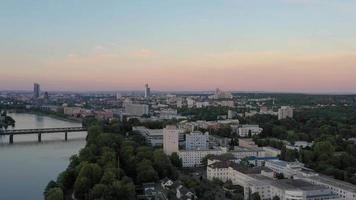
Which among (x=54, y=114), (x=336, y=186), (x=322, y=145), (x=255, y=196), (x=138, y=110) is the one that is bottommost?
(x=54, y=114)

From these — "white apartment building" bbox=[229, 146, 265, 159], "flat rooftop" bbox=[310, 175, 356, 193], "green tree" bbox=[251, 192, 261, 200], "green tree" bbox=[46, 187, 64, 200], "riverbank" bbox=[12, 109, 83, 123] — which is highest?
"green tree" bbox=[46, 187, 64, 200]

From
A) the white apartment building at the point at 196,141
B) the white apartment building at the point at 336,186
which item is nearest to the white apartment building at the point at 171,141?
A: the white apartment building at the point at 196,141

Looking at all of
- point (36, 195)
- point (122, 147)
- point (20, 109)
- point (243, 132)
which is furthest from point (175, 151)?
point (20, 109)

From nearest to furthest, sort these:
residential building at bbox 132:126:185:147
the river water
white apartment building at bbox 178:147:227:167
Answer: the river water, white apartment building at bbox 178:147:227:167, residential building at bbox 132:126:185:147

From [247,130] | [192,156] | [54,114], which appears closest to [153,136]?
[247,130]

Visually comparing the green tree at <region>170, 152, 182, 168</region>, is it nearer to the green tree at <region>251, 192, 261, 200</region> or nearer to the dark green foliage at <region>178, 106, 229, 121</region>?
the green tree at <region>251, 192, 261, 200</region>

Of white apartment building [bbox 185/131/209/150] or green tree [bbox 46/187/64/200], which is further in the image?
white apartment building [bbox 185/131/209/150]

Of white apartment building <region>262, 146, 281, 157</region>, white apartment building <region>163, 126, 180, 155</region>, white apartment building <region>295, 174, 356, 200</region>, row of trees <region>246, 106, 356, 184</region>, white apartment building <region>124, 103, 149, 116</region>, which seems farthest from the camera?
white apartment building <region>124, 103, 149, 116</region>

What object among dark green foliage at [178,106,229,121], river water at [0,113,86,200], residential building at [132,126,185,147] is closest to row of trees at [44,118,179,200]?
river water at [0,113,86,200]

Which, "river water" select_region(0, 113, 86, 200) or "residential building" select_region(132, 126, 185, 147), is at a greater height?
"residential building" select_region(132, 126, 185, 147)

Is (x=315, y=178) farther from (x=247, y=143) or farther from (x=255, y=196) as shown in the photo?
(x=247, y=143)
